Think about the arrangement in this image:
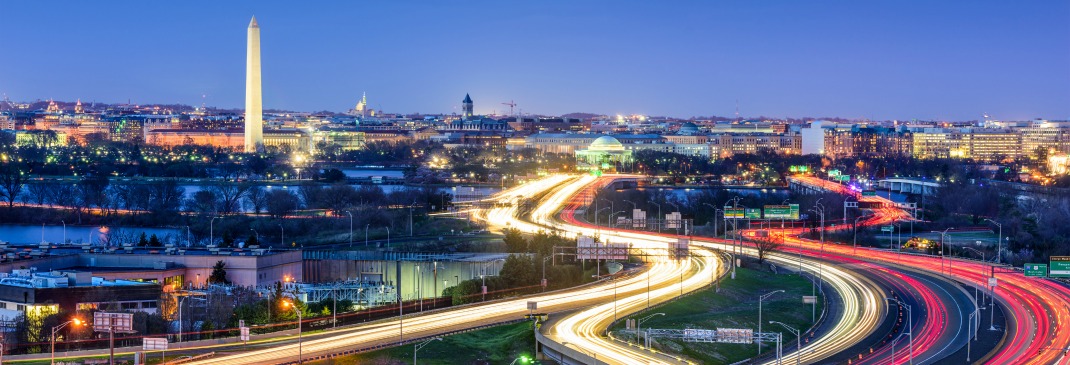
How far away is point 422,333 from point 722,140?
15313 centimetres

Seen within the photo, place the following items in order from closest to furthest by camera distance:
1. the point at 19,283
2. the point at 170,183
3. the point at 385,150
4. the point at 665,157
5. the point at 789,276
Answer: the point at 19,283, the point at 789,276, the point at 170,183, the point at 665,157, the point at 385,150

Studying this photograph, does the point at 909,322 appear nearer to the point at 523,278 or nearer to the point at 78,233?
the point at 523,278

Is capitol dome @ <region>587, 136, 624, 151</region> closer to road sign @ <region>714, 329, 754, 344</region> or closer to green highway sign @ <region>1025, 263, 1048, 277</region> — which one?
green highway sign @ <region>1025, 263, 1048, 277</region>

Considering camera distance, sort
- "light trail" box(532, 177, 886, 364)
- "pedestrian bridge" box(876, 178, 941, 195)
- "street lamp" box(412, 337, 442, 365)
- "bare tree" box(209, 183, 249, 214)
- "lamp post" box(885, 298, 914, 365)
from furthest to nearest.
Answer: "pedestrian bridge" box(876, 178, 941, 195) < "bare tree" box(209, 183, 249, 214) < "light trail" box(532, 177, 886, 364) < "lamp post" box(885, 298, 914, 365) < "street lamp" box(412, 337, 442, 365)

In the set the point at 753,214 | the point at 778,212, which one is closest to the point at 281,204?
the point at 753,214

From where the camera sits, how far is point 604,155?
148 meters

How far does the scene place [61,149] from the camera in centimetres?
16238

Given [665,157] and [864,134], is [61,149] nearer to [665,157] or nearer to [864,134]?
[665,157]

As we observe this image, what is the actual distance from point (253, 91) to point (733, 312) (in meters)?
106

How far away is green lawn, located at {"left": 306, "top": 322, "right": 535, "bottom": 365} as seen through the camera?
31.1 metres

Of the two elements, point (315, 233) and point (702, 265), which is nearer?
point (702, 265)

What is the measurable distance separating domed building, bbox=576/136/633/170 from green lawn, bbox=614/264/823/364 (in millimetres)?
86748

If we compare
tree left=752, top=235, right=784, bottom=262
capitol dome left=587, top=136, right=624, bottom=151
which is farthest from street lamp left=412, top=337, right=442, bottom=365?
capitol dome left=587, top=136, right=624, bottom=151

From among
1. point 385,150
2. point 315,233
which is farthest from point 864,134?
point 315,233
